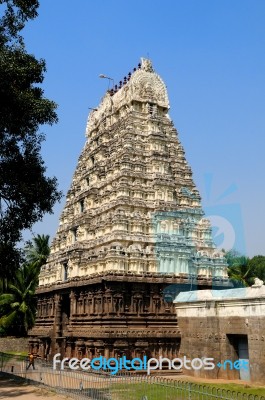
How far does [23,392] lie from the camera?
17734 millimetres

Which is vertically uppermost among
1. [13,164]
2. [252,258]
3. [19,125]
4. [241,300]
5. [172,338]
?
[252,258]

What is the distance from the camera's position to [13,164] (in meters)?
20.4

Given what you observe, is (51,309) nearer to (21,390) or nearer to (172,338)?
(172,338)

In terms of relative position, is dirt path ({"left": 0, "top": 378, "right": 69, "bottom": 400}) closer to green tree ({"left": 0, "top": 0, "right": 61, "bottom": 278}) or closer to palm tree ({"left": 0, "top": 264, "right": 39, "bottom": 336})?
green tree ({"left": 0, "top": 0, "right": 61, "bottom": 278})

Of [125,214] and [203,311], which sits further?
[125,214]

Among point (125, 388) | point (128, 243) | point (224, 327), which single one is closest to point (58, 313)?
point (128, 243)

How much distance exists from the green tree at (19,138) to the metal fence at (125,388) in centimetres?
510

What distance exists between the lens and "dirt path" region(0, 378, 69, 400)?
16.4m

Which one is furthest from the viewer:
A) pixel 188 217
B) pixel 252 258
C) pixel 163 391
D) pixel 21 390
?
pixel 252 258

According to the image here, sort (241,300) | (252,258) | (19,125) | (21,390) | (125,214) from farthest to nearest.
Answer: (252,258) < (125,214) < (241,300) < (19,125) < (21,390)

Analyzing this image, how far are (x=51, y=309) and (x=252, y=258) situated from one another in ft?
144

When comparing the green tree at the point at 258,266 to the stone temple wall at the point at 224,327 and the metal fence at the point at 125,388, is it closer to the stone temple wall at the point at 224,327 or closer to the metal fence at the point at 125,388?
the stone temple wall at the point at 224,327

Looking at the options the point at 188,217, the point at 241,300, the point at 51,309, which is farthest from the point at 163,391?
A: the point at 51,309

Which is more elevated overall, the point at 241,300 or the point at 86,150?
the point at 86,150
